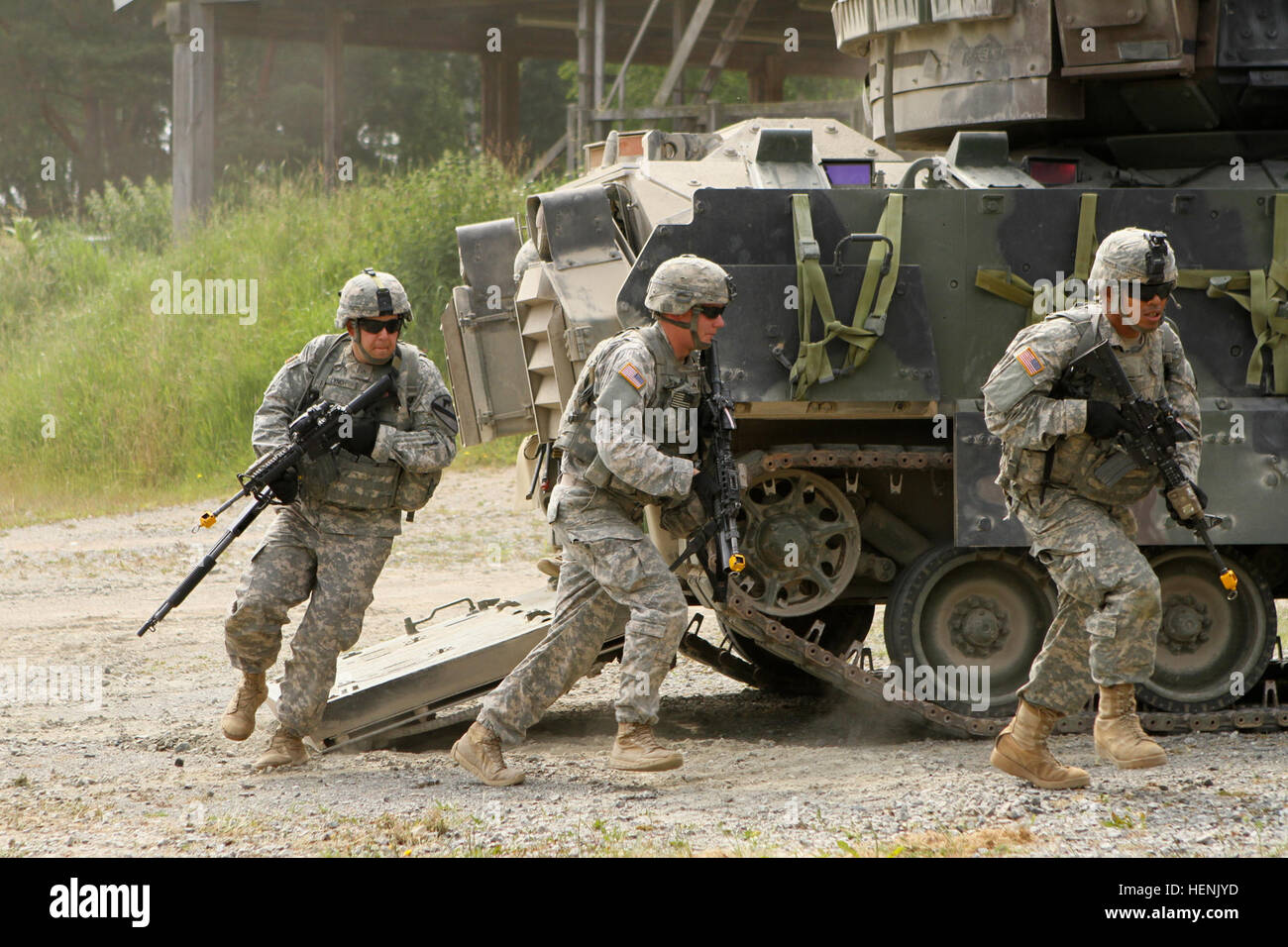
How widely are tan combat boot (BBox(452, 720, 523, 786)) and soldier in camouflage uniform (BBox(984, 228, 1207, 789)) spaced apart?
182 cm

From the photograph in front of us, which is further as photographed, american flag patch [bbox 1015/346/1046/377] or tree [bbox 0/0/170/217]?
tree [bbox 0/0/170/217]

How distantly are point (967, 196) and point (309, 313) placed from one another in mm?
10034

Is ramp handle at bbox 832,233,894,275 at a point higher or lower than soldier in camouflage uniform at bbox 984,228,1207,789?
higher

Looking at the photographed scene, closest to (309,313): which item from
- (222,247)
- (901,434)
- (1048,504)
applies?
(222,247)

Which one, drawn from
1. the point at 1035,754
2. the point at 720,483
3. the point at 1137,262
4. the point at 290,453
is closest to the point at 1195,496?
the point at 1137,262

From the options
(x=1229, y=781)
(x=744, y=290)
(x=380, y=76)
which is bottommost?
(x=1229, y=781)

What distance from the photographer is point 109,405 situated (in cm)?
1485

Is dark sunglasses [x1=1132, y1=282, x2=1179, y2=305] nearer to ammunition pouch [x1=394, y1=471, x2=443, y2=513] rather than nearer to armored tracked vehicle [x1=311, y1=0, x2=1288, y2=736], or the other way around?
armored tracked vehicle [x1=311, y1=0, x2=1288, y2=736]

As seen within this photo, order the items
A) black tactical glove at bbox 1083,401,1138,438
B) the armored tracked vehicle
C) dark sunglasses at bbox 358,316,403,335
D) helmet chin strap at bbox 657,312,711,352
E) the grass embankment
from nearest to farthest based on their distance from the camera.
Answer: black tactical glove at bbox 1083,401,1138,438 → helmet chin strap at bbox 657,312,711,352 → dark sunglasses at bbox 358,316,403,335 → the armored tracked vehicle → the grass embankment

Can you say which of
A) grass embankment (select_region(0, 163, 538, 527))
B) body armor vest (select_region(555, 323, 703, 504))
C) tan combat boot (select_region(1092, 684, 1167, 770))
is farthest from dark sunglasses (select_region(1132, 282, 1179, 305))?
grass embankment (select_region(0, 163, 538, 527))

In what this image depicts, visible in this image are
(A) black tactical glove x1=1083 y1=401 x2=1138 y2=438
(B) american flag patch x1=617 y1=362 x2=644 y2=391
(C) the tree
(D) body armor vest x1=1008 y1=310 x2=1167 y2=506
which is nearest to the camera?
(A) black tactical glove x1=1083 y1=401 x2=1138 y2=438

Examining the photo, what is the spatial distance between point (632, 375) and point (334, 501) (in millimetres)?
1362

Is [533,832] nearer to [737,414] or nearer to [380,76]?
[737,414]

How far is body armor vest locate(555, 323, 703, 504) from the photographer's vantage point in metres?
5.70
